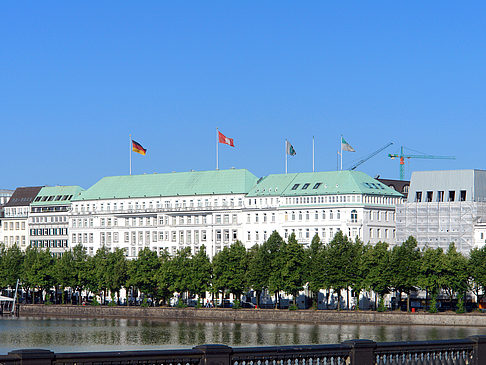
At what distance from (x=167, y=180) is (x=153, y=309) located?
147 feet

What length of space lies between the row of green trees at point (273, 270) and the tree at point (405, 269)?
4.4 inches

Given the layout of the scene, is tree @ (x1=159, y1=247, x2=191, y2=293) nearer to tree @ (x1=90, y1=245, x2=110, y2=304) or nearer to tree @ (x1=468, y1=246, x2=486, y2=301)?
tree @ (x1=90, y1=245, x2=110, y2=304)

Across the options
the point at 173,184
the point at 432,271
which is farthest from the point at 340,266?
the point at 173,184

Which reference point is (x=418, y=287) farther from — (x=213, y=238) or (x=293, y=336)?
(x=213, y=238)

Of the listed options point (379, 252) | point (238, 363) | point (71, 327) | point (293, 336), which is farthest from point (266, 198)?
point (238, 363)

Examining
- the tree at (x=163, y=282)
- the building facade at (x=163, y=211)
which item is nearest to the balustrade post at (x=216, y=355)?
the tree at (x=163, y=282)

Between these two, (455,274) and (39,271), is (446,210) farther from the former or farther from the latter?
(39,271)

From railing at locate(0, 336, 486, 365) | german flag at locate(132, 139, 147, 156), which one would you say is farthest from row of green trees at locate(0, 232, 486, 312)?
railing at locate(0, 336, 486, 365)

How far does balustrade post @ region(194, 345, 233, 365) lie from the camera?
23.9m

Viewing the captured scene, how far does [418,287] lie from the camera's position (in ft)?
403

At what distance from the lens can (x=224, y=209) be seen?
169 metres

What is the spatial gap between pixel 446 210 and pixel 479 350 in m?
114

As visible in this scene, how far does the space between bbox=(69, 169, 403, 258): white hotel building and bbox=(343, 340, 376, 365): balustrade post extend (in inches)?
5049

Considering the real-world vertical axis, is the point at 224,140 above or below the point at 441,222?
above
